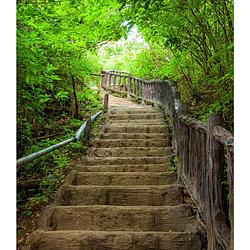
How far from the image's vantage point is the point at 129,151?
5855 mm

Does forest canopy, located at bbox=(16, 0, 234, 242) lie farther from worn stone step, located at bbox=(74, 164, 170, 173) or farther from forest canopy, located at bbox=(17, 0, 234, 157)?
worn stone step, located at bbox=(74, 164, 170, 173)

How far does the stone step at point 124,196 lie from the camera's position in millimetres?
3918

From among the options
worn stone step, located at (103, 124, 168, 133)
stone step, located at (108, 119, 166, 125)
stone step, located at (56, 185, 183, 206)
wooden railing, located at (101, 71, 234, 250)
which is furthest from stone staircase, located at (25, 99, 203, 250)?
stone step, located at (108, 119, 166, 125)

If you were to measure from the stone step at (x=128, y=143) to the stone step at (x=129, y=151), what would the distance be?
0.37 metres

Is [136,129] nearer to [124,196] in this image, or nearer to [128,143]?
[128,143]

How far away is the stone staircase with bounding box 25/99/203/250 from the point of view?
2977 mm

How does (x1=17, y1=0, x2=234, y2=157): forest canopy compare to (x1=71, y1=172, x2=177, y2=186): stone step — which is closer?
(x1=17, y1=0, x2=234, y2=157): forest canopy

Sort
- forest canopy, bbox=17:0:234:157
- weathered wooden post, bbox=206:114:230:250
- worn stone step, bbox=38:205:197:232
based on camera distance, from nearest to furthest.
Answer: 1. weathered wooden post, bbox=206:114:230:250
2. worn stone step, bbox=38:205:197:232
3. forest canopy, bbox=17:0:234:157

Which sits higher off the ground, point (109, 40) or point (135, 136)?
point (109, 40)

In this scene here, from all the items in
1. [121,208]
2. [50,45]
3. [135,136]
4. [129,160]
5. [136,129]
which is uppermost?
[50,45]

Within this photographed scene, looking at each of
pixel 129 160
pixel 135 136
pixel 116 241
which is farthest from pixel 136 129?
pixel 116 241

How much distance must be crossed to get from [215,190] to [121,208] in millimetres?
1425

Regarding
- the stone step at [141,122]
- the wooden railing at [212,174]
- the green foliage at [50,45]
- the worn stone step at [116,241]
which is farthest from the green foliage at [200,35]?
the worn stone step at [116,241]
